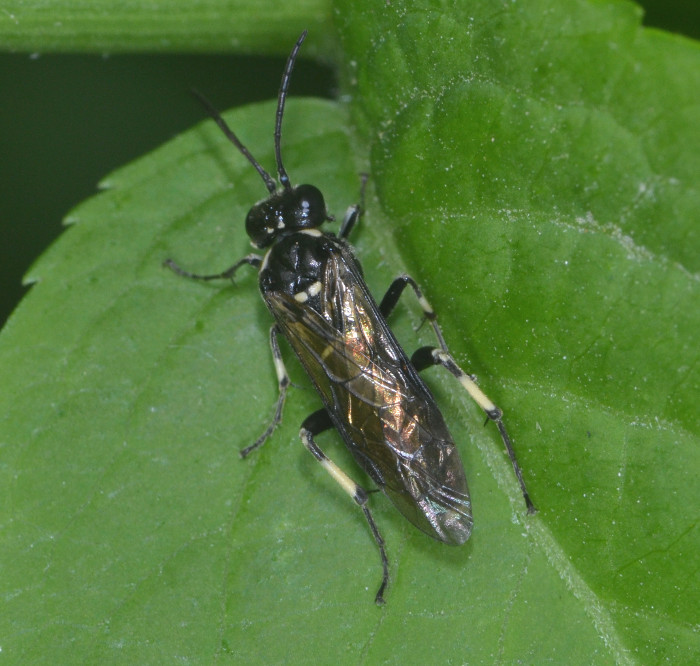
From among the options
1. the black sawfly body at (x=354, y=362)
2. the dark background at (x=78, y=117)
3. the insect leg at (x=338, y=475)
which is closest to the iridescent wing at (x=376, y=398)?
the black sawfly body at (x=354, y=362)

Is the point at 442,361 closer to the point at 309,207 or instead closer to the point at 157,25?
the point at 309,207

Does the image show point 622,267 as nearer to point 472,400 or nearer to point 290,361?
point 472,400

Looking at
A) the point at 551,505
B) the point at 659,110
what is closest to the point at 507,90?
the point at 659,110

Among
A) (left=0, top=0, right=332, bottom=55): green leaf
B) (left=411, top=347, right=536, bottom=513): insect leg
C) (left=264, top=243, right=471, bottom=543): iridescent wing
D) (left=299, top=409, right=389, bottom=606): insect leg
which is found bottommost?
(left=299, top=409, right=389, bottom=606): insect leg

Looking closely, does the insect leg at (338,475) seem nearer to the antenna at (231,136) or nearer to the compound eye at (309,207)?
the compound eye at (309,207)

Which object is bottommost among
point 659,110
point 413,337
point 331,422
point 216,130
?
point 331,422

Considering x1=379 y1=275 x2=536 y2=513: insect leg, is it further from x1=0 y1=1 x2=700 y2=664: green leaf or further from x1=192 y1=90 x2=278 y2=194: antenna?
x1=192 y1=90 x2=278 y2=194: antenna

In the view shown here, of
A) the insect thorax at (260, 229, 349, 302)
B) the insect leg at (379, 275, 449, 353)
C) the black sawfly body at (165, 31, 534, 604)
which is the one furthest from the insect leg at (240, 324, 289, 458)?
the insect leg at (379, 275, 449, 353)

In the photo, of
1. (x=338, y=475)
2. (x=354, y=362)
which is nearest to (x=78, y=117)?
(x=354, y=362)
